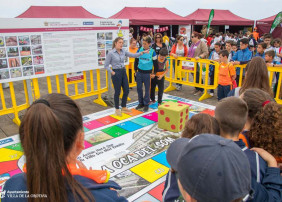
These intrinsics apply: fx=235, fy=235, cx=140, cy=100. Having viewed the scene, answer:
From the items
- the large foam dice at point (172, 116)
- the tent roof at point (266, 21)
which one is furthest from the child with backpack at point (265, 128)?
the tent roof at point (266, 21)

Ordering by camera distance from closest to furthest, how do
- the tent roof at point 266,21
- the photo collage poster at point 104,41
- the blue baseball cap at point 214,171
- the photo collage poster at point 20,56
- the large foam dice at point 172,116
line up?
the blue baseball cap at point 214,171 < the photo collage poster at point 20,56 < the large foam dice at point 172,116 < the photo collage poster at point 104,41 < the tent roof at point 266,21

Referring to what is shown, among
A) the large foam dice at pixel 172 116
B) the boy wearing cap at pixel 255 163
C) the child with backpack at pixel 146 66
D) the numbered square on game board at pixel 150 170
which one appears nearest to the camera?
the boy wearing cap at pixel 255 163

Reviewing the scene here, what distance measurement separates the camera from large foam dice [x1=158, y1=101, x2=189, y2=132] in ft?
15.9

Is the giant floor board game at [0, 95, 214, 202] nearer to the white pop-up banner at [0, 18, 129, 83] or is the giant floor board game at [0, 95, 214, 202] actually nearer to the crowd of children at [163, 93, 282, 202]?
the white pop-up banner at [0, 18, 129, 83]

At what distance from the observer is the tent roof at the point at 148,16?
1705cm

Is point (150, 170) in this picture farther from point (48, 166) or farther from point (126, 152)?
point (48, 166)

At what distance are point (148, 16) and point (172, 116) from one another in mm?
14679

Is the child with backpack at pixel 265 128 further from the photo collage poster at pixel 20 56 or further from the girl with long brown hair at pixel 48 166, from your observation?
the photo collage poster at pixel 20 56

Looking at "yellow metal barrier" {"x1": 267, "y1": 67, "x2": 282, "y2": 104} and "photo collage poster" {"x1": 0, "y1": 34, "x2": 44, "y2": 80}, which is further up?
"photo collage poster" {"x1": 0, "y1": 34, "x2": 44, "y2": 80}

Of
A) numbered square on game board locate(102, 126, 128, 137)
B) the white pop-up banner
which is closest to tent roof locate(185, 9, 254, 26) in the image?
the white pop-up banner

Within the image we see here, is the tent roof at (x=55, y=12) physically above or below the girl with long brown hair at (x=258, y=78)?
above

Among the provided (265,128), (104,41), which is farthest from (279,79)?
(265,128)

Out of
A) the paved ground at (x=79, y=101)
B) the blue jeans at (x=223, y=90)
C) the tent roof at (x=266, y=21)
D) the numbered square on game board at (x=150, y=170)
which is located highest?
the tent roof at (x=266, y=21)

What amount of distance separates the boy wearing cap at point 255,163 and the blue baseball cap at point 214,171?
0.51m
